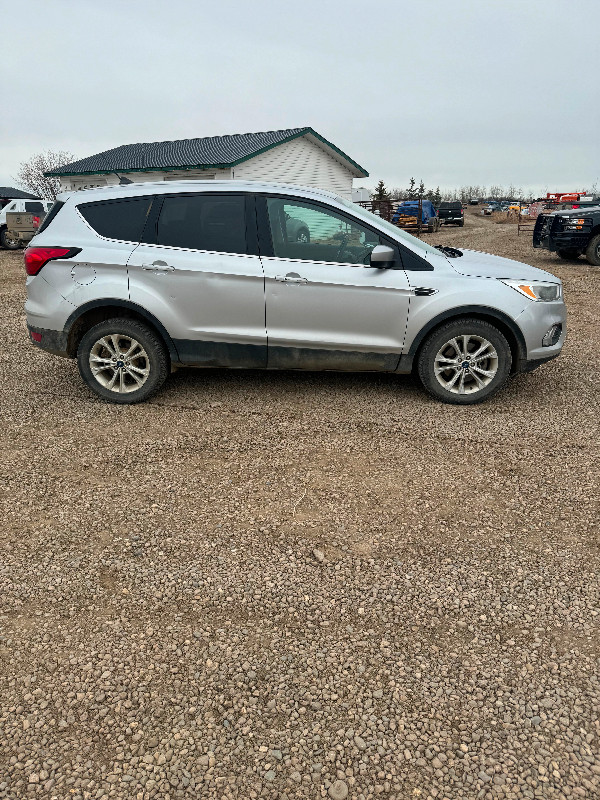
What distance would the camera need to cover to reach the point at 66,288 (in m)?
4.67

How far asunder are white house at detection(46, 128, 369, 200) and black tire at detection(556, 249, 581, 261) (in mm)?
9935

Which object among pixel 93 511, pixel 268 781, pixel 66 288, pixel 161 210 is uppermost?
pixel 161 210

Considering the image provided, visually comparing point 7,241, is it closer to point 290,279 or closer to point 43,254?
point 43,254

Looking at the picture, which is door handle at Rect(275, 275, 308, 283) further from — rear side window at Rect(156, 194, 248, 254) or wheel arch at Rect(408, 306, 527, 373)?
wheel arch at Rect(408, 306, 527, 373)

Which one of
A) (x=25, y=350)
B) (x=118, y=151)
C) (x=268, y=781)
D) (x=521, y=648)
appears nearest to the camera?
(x=268, y=781)

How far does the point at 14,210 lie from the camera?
2027 centimetres

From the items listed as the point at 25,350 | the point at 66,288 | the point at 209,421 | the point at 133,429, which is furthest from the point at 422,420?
the point at 25,350

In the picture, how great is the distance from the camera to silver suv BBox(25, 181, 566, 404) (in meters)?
4.59

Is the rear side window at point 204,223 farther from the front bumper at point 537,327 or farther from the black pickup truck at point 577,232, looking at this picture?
the black pickup truck at point 577,232

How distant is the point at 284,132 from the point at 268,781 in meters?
26.7

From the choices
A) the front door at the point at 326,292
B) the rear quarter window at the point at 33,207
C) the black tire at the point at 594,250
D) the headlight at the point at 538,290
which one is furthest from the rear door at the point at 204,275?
the rear quarter window at the point at 33,207

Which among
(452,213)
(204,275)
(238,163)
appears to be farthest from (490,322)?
(452,213)

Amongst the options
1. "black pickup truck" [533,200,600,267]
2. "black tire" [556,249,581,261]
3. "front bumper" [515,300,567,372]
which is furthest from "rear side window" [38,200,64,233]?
"black tire" [556,249,581,261]

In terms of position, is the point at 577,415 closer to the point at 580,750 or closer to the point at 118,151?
the point at 580,750
